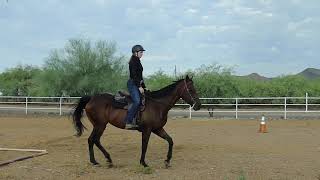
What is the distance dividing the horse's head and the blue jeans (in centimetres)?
101

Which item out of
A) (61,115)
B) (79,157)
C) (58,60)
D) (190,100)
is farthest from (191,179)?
(58,60)

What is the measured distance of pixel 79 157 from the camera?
12.3m

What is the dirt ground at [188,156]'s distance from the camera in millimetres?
9695

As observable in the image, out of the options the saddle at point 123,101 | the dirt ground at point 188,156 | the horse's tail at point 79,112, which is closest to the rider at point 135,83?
the saddle at point 123,101

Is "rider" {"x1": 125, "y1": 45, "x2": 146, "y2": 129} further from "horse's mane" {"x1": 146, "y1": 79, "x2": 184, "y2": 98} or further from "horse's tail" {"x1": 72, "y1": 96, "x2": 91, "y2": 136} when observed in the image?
"horse's tail" {"x1": 72, "y1": 96, "x2": 91, "y2": 136}

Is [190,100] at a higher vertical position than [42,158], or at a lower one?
higher

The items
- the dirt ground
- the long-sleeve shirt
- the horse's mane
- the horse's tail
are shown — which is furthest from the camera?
the horse's tail

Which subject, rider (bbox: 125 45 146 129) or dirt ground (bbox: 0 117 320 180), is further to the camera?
rider (bbox: 125 45 146 129)

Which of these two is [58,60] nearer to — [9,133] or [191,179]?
[9,133]

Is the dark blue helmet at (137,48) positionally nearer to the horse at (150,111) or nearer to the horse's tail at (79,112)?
the horse at (150,111)

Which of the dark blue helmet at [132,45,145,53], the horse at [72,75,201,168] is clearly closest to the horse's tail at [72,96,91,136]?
the horse at [72,75,201,168]

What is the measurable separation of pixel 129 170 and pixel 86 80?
1285 inches

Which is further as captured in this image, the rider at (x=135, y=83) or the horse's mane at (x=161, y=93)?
the horse's mane at (x=161, y=93)

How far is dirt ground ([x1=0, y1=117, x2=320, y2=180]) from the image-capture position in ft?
31.8
